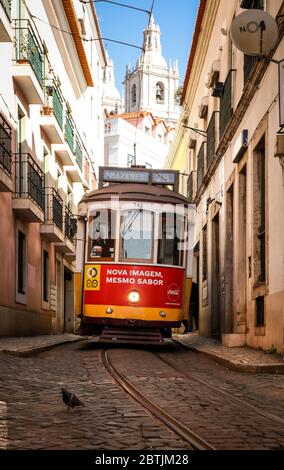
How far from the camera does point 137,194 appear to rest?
45.9 feet

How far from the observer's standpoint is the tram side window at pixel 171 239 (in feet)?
44.9

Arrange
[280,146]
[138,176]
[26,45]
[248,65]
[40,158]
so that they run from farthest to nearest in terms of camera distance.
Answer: [40,158]
[26,45]
[138,176]
[248,65]
[280,146]

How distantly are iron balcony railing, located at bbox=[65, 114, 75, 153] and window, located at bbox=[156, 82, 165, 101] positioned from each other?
103m

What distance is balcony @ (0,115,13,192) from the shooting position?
1498 cm

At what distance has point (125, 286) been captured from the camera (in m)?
13.4

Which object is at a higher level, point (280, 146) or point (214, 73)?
point (214, 73)

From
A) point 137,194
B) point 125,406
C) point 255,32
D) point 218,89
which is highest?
point 218,89

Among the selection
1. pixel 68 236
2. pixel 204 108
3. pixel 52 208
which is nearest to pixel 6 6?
Result: pixel 52 208

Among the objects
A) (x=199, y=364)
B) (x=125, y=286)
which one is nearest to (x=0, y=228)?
(x=125, y=286)

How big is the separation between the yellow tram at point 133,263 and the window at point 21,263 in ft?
16.6

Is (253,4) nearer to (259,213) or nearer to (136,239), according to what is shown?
(259,213)
